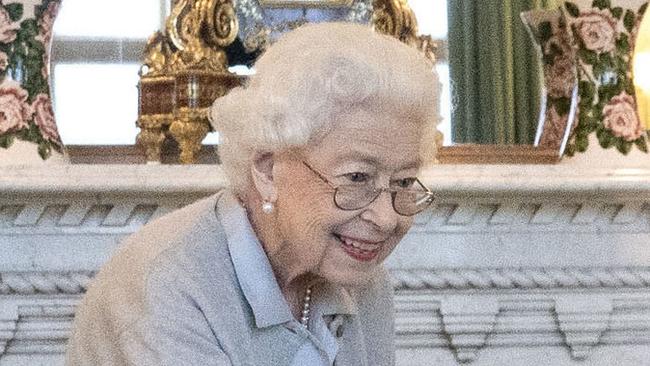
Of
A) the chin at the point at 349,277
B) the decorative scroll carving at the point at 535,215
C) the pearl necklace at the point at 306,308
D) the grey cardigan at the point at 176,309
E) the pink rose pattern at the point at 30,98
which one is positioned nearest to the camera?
the grey cardigan at the point at 176,309

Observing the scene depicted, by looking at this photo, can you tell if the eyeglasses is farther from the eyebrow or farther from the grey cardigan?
the grey cardigan

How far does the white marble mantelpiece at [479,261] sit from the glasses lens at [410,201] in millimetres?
776

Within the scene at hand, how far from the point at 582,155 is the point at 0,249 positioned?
106 cm

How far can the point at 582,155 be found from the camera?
8.43 ft

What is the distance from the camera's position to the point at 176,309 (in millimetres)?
1521

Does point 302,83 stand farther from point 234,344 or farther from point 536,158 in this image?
point 536,158

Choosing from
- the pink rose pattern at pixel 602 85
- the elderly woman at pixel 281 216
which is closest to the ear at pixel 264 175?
the elderly woman at pixel 281 216

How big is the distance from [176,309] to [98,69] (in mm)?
987

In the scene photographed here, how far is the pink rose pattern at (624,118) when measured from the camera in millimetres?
2570

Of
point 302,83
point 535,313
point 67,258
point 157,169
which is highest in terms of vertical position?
point 302,83

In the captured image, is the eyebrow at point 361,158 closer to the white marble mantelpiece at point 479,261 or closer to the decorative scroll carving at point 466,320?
the white marble mantelpiece at point 479,261

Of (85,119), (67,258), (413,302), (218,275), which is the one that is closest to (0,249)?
(67,258)

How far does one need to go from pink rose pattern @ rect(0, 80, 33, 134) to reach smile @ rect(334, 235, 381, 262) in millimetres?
961

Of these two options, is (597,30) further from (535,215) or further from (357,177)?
(357,177)
